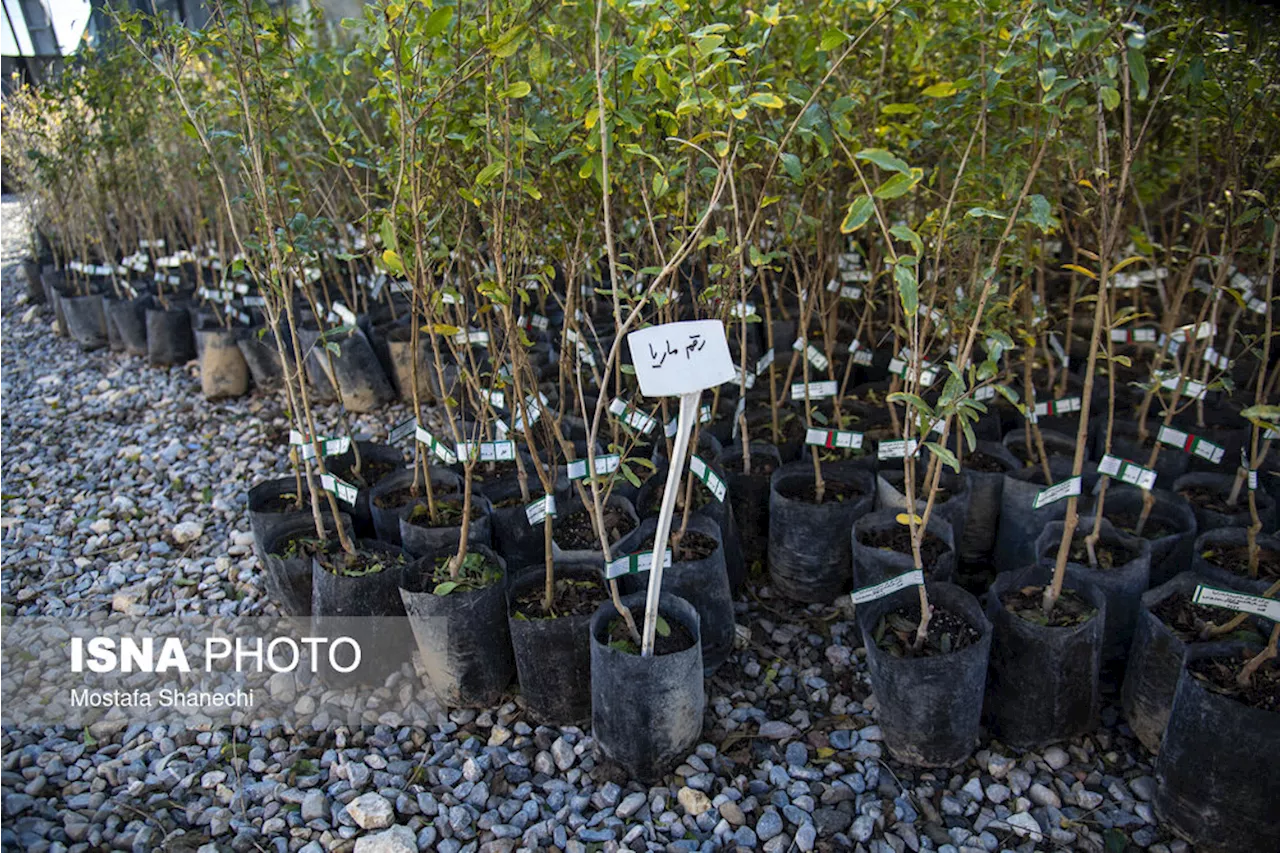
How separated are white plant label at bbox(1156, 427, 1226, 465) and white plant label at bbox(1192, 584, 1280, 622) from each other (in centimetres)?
74

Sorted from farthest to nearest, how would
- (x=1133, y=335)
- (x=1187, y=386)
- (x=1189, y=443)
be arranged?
(x=1133, y=335), (x=1187, y=386), (x=1189, y=443)

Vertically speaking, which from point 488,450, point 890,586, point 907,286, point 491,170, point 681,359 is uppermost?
point 491,170

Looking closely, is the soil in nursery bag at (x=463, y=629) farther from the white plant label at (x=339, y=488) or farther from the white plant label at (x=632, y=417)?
the white plant label at (x=632, y=417)

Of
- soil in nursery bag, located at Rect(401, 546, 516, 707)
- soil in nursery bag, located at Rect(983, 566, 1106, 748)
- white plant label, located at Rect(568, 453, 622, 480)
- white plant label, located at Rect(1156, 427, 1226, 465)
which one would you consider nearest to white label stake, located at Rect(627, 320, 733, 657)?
white plant label, located at Rect(568, 453, 622, 480)

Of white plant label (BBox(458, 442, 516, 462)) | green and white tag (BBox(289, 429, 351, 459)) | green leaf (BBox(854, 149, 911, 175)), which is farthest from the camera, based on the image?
green and white tag (BBox(289, 429, 351, 459))

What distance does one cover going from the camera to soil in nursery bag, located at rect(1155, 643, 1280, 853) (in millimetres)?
1729

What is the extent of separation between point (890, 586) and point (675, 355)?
33.3 inches

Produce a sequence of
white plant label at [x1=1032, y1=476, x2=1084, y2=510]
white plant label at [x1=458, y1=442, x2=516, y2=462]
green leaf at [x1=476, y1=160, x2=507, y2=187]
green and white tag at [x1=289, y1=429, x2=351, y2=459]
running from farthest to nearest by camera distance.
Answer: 1. green and white tag at [x1=289, y1=429, x2=351, y2=459]
2. white plant label at [x1=458, y1=442, x2=516, y2=462]
3. white plant label at [x1=1032, y1=476, x2=1084, y2=510]
4. green leaf at [x1=476, y1=160, x2=507, y2=187]

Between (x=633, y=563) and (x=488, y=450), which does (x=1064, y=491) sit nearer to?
(x=633, y=563)

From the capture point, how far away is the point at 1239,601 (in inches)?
72.4

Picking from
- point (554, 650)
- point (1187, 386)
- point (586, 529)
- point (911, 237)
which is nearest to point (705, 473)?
point (586, 529)

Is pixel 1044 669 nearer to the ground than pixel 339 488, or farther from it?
nearer to the ground

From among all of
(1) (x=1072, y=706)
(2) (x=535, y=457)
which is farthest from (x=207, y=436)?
(1) (x=1072, y=706)

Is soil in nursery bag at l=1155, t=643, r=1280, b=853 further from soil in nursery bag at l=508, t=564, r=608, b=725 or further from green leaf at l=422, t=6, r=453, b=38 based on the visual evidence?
green leaf at l=422, t=6, r=453, b=38
